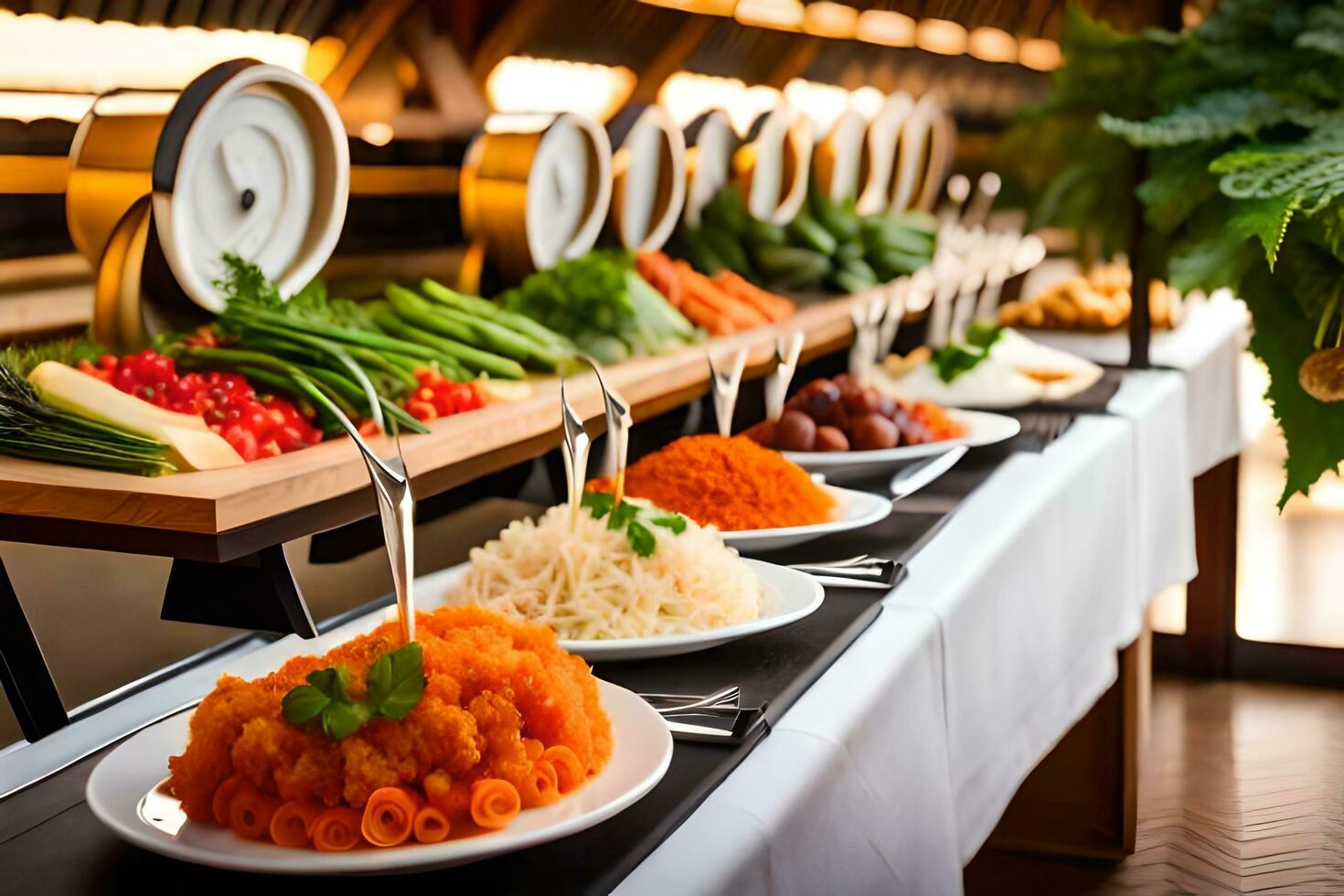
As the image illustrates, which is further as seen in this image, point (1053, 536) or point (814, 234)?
point (814, 234)

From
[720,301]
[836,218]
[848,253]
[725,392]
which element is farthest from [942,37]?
[725,392]

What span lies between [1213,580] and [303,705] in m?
2.90

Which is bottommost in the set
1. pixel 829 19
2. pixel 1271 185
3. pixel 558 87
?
pixel 1271 185

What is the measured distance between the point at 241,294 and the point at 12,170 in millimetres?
280

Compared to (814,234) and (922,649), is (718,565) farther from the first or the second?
(814,234)

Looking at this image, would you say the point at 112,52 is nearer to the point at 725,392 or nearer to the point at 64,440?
the point at 64,440

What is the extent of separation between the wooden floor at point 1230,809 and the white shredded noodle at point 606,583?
50.6 inches

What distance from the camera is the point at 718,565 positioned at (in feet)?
3.94

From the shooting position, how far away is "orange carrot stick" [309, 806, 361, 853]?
0.76 metres

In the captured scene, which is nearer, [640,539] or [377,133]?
[640,539]

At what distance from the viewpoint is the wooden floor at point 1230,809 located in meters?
2.18

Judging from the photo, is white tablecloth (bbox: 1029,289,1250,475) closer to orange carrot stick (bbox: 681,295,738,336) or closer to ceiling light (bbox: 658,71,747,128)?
orange carrot stick (bbox: 681,295,738,336)

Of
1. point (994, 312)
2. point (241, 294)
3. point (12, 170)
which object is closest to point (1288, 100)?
point (241, 294)

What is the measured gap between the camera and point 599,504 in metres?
1.25
